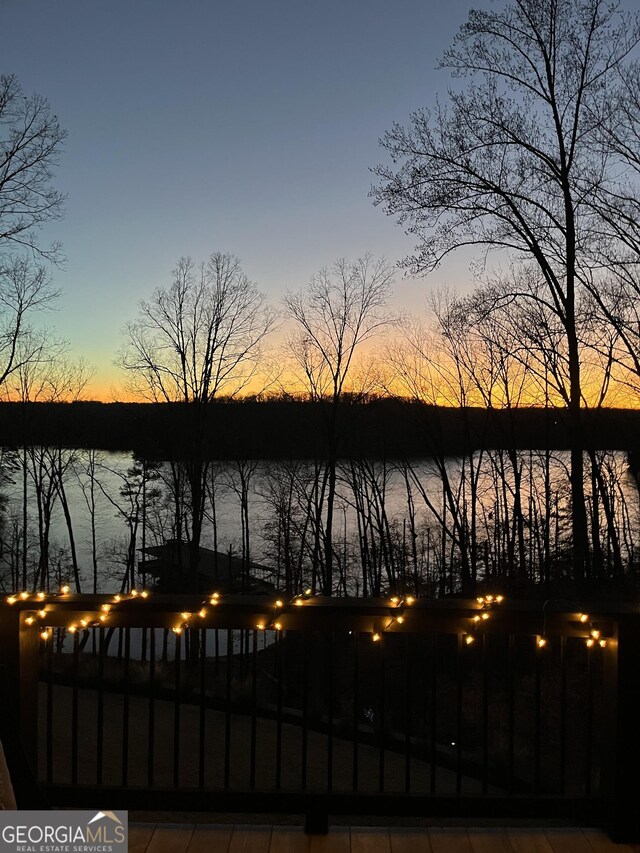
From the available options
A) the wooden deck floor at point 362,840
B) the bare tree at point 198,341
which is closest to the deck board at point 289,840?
the wooden deck floor at point 362,840

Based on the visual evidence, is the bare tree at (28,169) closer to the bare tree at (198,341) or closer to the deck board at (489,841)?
the bare tree at (198,341)

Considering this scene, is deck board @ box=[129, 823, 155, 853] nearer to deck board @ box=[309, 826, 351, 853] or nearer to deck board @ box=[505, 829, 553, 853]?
deck board @ box=[309, 826, 351, 853]

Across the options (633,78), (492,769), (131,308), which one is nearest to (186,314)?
(131,308)

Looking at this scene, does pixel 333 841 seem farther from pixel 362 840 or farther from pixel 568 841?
pixel 568 841

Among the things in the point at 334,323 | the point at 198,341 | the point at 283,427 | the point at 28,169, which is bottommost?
the point at 283,427

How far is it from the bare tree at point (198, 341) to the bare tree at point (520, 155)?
8582 millimetres

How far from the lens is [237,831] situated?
2.52 metres

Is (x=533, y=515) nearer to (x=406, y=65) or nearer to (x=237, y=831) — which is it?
(x=406, y=65)

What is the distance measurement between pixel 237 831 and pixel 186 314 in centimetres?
1607

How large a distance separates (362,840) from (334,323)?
14.8 m

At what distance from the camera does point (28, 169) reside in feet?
29.2

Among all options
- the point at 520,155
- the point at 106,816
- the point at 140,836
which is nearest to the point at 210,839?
the point at 140,836

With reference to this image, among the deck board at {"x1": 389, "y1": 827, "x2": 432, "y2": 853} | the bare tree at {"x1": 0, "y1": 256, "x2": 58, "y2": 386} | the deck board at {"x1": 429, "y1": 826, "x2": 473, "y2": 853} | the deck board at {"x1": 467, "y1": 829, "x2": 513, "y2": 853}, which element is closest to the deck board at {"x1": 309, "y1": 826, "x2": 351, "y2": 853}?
the deck board at {"x1": 389, "y1": 827, "x2": 432, "y2": 853}

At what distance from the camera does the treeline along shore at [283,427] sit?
18.1 meters
